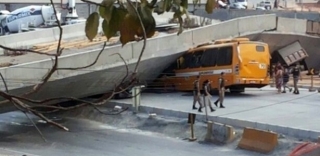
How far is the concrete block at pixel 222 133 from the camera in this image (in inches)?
835

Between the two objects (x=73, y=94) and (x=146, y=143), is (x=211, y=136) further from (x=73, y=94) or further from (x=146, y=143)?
(x=73, y=94)

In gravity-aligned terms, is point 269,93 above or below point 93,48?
below

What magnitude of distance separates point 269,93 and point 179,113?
628 cm

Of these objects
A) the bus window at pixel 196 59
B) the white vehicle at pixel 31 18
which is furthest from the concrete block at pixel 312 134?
the white vehicle at pixel 31 18

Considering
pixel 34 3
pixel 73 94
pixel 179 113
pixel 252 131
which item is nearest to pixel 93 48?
pixel 73 94

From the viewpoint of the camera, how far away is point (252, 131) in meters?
20.3

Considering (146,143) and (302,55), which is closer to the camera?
(146,143)

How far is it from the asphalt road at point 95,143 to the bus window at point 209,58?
556 cm

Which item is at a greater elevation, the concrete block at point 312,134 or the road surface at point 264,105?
the concrete block at point 312,134

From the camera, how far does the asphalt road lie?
2047 cm

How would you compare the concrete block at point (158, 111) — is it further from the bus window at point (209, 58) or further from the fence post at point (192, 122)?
the bus window at point (209, 58)

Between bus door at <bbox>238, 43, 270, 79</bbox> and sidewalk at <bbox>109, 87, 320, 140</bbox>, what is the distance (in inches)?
37.8

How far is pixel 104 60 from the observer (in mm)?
26953

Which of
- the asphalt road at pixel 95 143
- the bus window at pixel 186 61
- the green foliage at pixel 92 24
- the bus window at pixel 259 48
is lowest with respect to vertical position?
the asphalt road at pixel 95 143
